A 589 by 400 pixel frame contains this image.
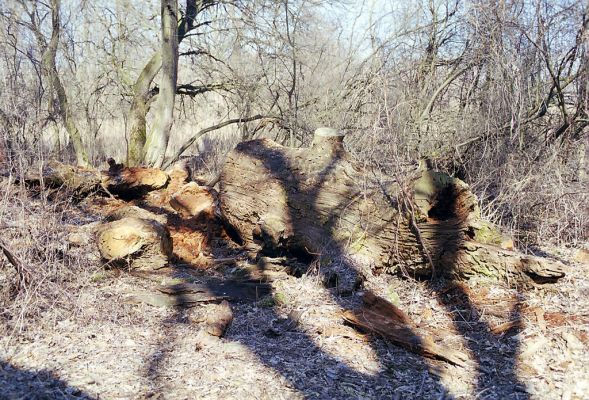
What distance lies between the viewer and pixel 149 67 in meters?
11.3

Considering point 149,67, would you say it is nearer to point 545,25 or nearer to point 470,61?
point 470,61

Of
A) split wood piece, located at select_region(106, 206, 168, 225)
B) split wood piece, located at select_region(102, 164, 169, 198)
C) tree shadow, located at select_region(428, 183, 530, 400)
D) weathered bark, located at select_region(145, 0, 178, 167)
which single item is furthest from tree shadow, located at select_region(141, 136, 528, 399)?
weathered bark, located at select_region(145, 0, 178, 167)

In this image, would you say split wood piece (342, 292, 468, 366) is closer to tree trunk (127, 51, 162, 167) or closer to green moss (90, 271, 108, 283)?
green moss (90, 271, 108, 283)

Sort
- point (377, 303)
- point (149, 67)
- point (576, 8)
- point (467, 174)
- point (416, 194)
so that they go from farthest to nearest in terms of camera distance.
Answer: point (149, 67) < point (467, 174) < point (576, 8) < point (416, 194) < point (377, 303)

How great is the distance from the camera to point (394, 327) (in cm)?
407

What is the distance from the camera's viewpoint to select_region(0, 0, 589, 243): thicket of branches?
6.16 meters

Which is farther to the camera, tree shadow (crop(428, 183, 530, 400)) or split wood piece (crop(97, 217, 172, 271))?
split wood piece (crop(97, 217, 172, 271))

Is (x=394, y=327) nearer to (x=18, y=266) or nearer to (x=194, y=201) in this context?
(x=18, y=266)

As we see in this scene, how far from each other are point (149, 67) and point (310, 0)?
3730mm

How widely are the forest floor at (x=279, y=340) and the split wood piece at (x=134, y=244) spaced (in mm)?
357

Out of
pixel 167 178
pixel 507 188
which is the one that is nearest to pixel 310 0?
pixel 167 178

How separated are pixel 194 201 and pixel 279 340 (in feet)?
13.6

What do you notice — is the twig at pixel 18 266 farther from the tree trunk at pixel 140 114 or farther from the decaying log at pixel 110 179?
the tree trunk at pixel 140 114

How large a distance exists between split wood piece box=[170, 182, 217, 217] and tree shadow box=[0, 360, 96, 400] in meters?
4.19
